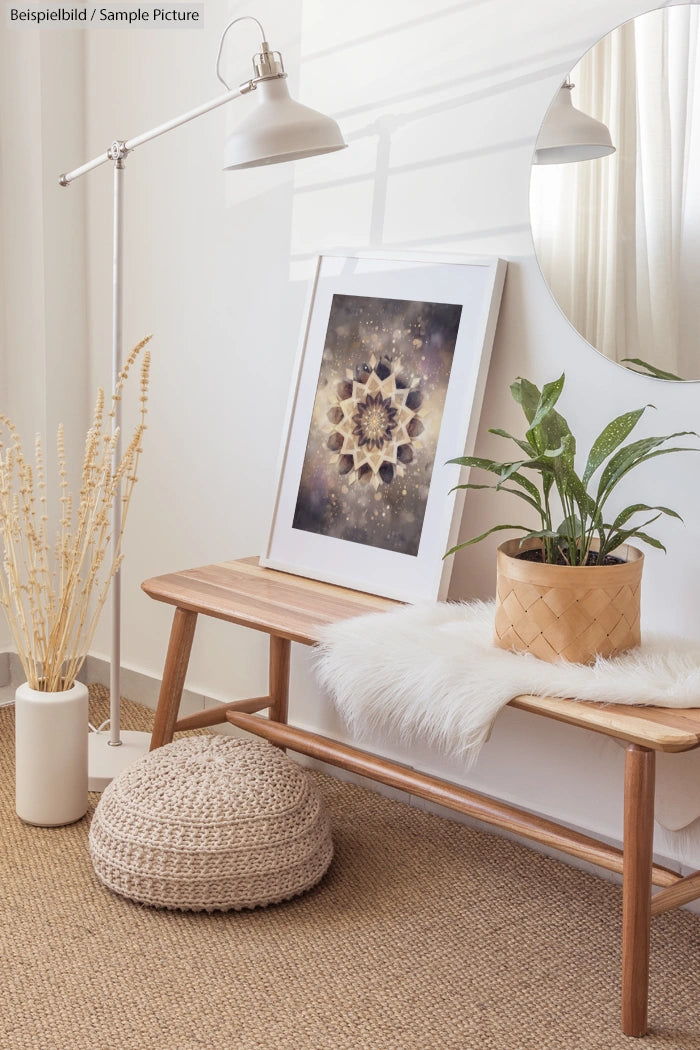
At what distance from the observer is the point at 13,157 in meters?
2.89

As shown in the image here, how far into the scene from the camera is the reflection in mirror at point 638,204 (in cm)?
182

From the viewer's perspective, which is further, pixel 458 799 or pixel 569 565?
pixel 458 799

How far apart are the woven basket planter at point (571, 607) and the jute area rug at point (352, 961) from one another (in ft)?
1.87

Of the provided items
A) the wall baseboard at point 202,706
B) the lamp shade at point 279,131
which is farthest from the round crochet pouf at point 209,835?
the lamp shade at point 279,131

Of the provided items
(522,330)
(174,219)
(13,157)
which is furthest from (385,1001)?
(13,157)

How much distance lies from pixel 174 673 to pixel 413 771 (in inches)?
22.3

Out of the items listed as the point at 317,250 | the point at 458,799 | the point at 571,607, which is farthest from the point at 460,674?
the point at 317,250

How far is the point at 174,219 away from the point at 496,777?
1.64 meters

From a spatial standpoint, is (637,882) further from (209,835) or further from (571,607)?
(209,835)

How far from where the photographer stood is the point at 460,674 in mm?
1712

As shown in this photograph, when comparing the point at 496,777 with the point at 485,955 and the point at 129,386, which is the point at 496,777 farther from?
the point at 129,386

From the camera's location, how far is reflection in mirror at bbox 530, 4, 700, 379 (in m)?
1.82

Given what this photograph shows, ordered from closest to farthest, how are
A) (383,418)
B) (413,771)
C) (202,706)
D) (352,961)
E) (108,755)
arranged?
(352,961) → (413,771) → (383,418) → (108,755) → (202,706)

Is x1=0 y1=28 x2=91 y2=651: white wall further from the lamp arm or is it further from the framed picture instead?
the framed picture
